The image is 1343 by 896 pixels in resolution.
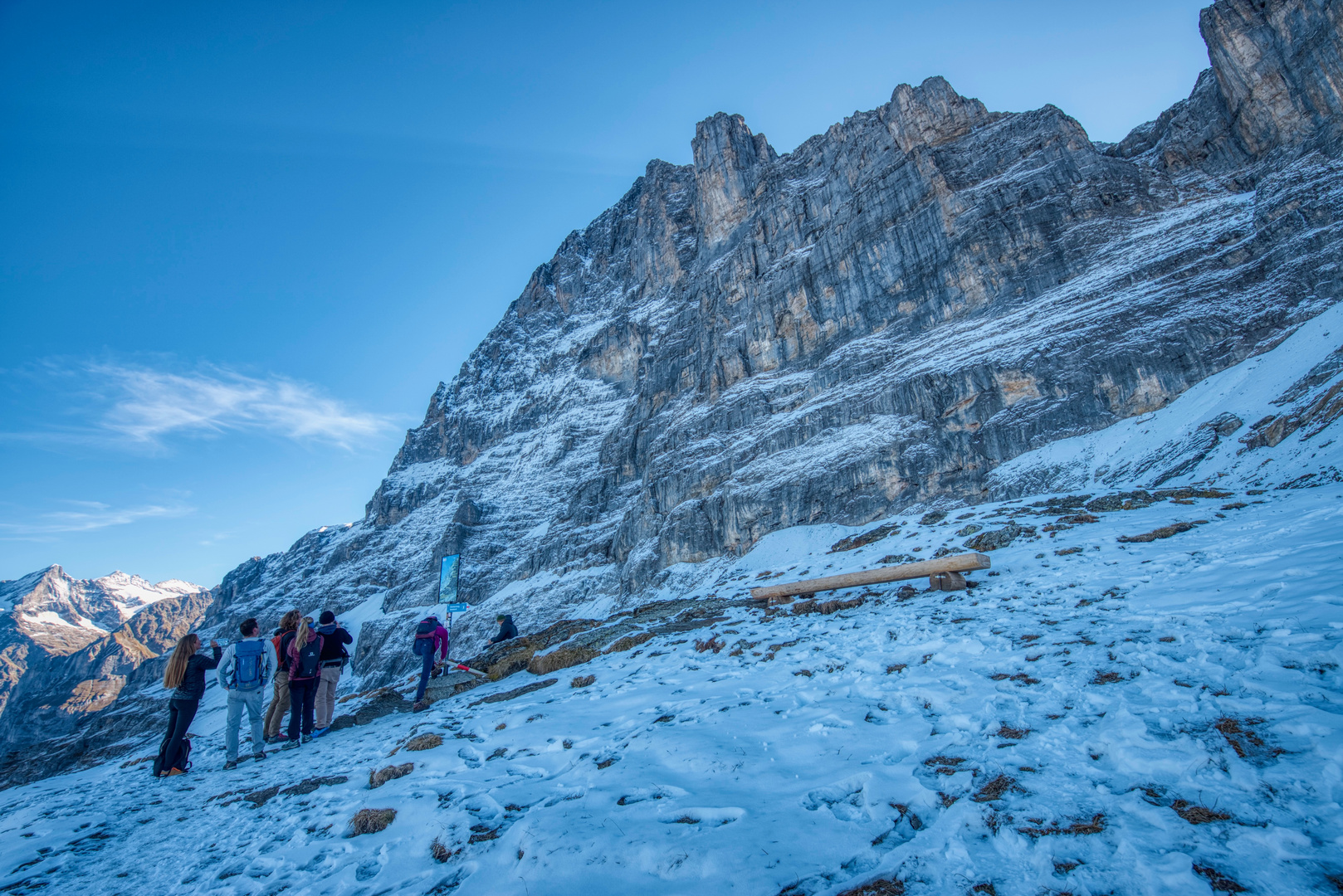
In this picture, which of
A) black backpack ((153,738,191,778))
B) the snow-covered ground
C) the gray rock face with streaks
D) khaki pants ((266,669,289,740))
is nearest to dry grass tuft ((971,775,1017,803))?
the snow-covered ground

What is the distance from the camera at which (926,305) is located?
46094mm

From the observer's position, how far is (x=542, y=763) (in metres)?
5.75

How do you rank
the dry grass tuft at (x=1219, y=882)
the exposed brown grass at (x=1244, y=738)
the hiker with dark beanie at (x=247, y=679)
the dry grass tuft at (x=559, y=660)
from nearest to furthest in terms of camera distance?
the dry grass tuft at (x=1219, y=882)
the exposed brown grass at (x=1244, y=738)
the hiker with dark beanie at (x=247, y=679)
the dry grass tuft at (x=559, y=660)

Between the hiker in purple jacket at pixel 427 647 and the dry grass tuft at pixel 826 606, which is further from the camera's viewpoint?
the dry grass tuft at pixel 826 606

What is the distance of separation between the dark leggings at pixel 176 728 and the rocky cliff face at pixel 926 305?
32.1 meters

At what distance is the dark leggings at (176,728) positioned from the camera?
817cm

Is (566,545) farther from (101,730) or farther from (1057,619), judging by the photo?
(101,730)

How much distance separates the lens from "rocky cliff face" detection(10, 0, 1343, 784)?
32.1 m

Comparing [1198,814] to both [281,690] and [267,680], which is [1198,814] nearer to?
[267,680]

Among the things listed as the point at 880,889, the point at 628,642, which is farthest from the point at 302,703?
the point at 880,889

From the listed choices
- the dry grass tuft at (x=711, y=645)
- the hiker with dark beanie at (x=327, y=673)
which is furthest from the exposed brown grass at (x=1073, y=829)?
the hiker with dark beanie at (x=327, y=673)

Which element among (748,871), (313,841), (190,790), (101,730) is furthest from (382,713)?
(101,730)

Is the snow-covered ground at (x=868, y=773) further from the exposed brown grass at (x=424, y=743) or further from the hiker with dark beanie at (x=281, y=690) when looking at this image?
the hiker with dark beanie at (x=281, y=690)

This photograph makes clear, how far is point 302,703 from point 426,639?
7.29ft
